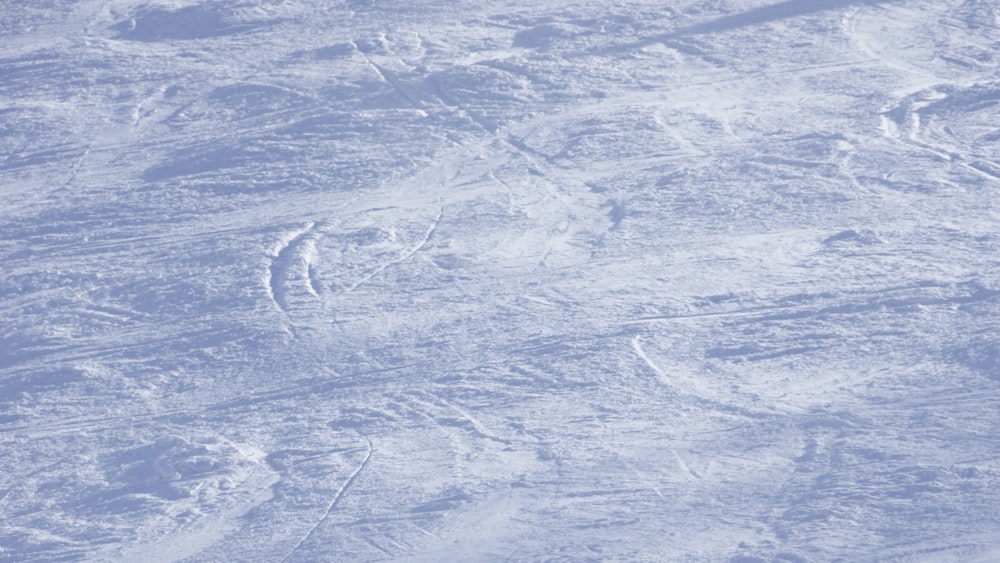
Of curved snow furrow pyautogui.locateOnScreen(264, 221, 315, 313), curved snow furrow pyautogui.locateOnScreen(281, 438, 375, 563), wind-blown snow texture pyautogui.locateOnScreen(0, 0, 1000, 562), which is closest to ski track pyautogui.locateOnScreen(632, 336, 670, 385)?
wind-blown snow texture pyautogui.locateOnScreen(0, 0, 1000, 562)

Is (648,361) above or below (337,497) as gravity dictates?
above

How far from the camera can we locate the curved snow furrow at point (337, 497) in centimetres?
589

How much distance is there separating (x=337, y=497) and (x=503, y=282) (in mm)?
1641

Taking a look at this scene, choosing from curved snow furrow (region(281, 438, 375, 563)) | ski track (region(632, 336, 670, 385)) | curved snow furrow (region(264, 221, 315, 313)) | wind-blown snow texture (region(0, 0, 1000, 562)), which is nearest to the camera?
curved snow furrow (region(281, 438, 375, 563))

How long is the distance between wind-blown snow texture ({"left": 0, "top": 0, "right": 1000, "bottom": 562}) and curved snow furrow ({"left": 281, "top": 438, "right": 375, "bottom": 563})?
13 mm

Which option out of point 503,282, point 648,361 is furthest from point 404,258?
point 648,361

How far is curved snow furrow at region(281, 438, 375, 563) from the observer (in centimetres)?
589

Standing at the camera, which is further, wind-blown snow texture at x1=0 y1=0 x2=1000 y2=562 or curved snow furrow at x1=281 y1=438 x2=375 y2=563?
wind-blown snow texture at x1=0 y1=0 x2=1000 y2=562

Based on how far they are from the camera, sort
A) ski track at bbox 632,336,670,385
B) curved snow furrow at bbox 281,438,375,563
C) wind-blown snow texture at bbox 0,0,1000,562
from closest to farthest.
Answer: curved snow furrow at bbox 281,438,375,563, wind-blown snow texture at bbox 0,0,1000,562, ski track at bbox 632,336,670,385

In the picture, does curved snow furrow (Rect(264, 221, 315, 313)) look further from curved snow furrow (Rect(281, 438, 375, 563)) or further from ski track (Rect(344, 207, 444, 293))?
curved snow furrow (Rect(281, 438, 375, 563))

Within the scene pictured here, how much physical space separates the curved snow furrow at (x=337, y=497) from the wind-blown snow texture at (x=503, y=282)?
0.04 ft

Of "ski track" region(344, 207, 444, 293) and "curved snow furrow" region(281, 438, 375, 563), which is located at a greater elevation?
"ski track" region(344, 207, 444, 293)

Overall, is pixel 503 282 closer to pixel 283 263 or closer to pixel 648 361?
pixel 648 361

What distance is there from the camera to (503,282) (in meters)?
7.27
